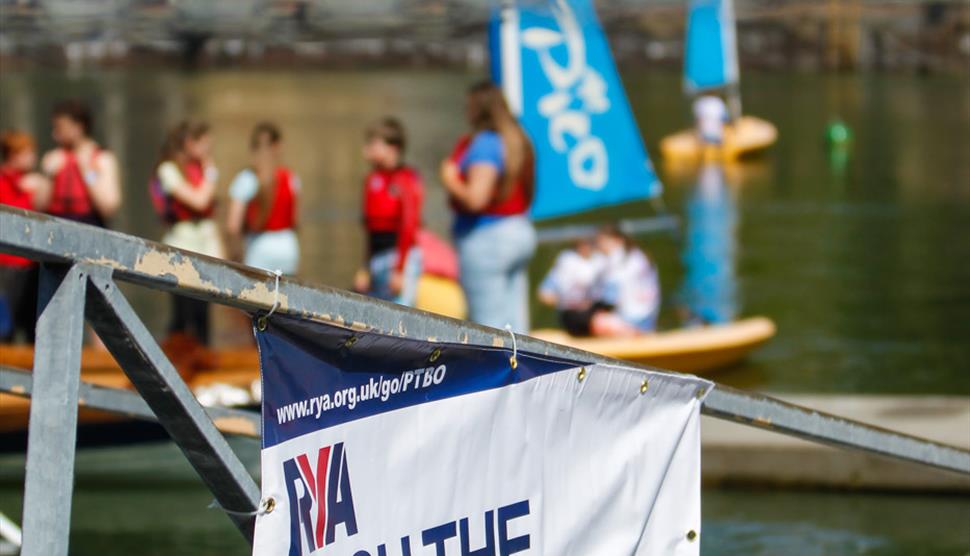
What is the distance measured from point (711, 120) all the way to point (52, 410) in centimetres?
2565

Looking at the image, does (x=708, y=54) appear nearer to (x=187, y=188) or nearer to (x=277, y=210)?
(x=277, y=210)

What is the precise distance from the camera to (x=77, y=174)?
858cm

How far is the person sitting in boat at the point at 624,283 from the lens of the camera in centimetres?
984

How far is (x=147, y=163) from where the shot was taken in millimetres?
28188

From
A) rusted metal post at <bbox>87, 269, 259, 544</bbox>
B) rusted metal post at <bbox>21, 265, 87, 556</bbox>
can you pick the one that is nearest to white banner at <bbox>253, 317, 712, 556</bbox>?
rusted metal post at <bbox>87, 269, 259, 544</bbox>

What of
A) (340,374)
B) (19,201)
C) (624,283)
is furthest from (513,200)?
(340,374)

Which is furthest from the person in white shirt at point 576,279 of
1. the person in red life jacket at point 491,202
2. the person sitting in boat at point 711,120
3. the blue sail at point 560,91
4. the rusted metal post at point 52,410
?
the person sitting in boat at point 711,120

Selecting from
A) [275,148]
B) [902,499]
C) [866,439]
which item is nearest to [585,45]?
[275,148]

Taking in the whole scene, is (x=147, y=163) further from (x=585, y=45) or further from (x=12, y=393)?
(x=12, y=393)

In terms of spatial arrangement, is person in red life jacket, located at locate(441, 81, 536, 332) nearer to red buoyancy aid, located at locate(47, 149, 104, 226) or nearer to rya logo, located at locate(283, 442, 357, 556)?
red buoyancy aid, located at locate(47, 149, 104, 226)

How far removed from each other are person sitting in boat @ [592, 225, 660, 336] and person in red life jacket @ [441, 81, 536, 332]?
213 centimetres

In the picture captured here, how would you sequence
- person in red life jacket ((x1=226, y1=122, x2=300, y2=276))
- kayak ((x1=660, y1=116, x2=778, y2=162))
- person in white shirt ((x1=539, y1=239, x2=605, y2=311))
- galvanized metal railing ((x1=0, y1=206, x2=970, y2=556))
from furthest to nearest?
kayak ((x1=660, y1=116, x2=778, y2=162)) → person in white shirt ((x1=539, y1=239, x2=605, y2=311)) → person in red life jacket ((x1=226, y1=122, x2=300, y2=276)) → galvanized metal railing ((x1=0, y1=206, x2=970, y2=556))

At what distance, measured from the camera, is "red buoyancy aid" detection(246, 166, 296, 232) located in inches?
350

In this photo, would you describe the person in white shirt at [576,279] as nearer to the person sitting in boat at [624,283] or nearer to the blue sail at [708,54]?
the person sitting in boat at [624,283]
